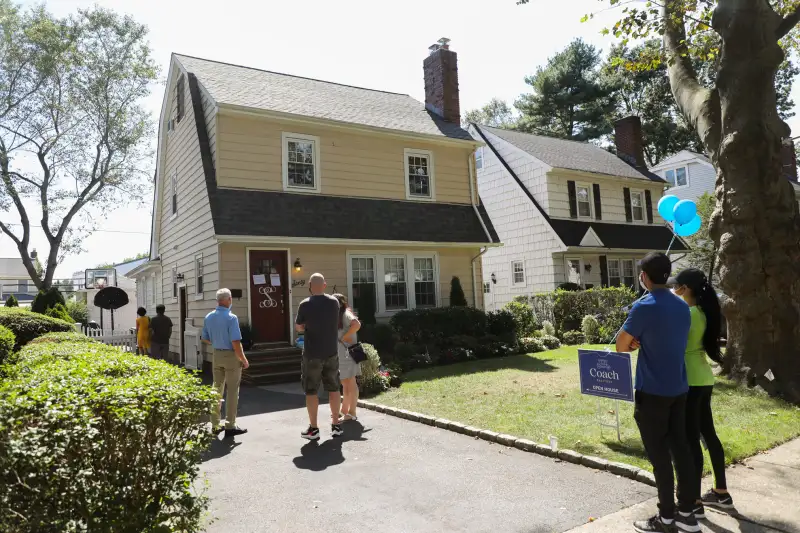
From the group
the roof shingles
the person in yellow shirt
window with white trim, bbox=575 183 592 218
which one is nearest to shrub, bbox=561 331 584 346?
window with white trim, bbox=575 183 592 218

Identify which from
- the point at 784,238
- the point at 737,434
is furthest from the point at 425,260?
the point at 737,434

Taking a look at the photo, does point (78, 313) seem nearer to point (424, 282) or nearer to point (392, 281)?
point (392, 281)

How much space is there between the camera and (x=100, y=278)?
3494 cm

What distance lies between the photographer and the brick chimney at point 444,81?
18172mm

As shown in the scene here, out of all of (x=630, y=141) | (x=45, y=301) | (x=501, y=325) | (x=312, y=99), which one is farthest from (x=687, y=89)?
(x=45, y=301)

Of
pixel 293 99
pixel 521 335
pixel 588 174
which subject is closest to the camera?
pixel 293 99

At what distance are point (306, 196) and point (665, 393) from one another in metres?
11.6

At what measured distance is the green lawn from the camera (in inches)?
233

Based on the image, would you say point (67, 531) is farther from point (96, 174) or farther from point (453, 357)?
point (96, 174)

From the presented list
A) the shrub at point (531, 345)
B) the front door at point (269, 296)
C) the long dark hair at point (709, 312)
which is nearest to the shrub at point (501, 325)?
the shrub at point (531, 345)

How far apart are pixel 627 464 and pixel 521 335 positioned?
1176cm

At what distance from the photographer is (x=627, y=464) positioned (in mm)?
5188

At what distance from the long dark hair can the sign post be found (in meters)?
1.54

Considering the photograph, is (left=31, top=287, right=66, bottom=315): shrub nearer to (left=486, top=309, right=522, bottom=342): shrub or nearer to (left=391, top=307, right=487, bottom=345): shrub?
(left=391, top=307, right=487, bottom=345): shrub
